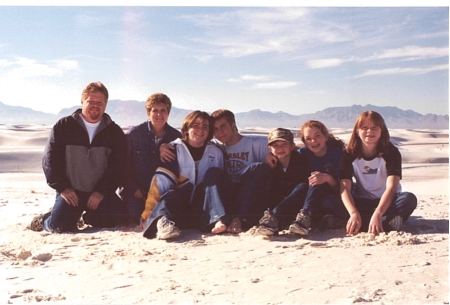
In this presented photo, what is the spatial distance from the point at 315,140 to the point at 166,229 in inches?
65.6

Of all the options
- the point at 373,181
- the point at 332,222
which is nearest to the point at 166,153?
the point at 332,222

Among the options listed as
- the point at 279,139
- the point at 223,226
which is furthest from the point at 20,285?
the point at 279,139

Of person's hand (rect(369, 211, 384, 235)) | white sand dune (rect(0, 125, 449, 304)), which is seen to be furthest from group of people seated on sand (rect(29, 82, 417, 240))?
white sand dune (rect(0, 125, 449, 304))

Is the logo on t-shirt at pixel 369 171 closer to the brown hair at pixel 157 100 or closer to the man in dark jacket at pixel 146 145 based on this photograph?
the man in dark jacket at pixel 146 145

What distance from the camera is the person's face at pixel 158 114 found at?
495 cm

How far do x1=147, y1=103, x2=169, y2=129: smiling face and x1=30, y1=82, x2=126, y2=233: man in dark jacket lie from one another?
39cm

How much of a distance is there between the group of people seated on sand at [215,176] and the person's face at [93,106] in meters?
0.01

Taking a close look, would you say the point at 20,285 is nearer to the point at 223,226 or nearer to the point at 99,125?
the point at 223,226

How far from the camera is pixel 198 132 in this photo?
4543 mm

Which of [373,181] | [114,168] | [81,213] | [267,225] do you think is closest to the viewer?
[267,225]

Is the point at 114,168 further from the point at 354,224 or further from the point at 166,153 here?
the point at 354,224

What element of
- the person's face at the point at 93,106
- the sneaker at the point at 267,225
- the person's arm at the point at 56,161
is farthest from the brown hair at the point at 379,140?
the person's arm at the point at 56,161

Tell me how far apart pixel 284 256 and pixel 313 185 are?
106 centimetres

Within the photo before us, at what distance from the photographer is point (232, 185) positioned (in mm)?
4527
